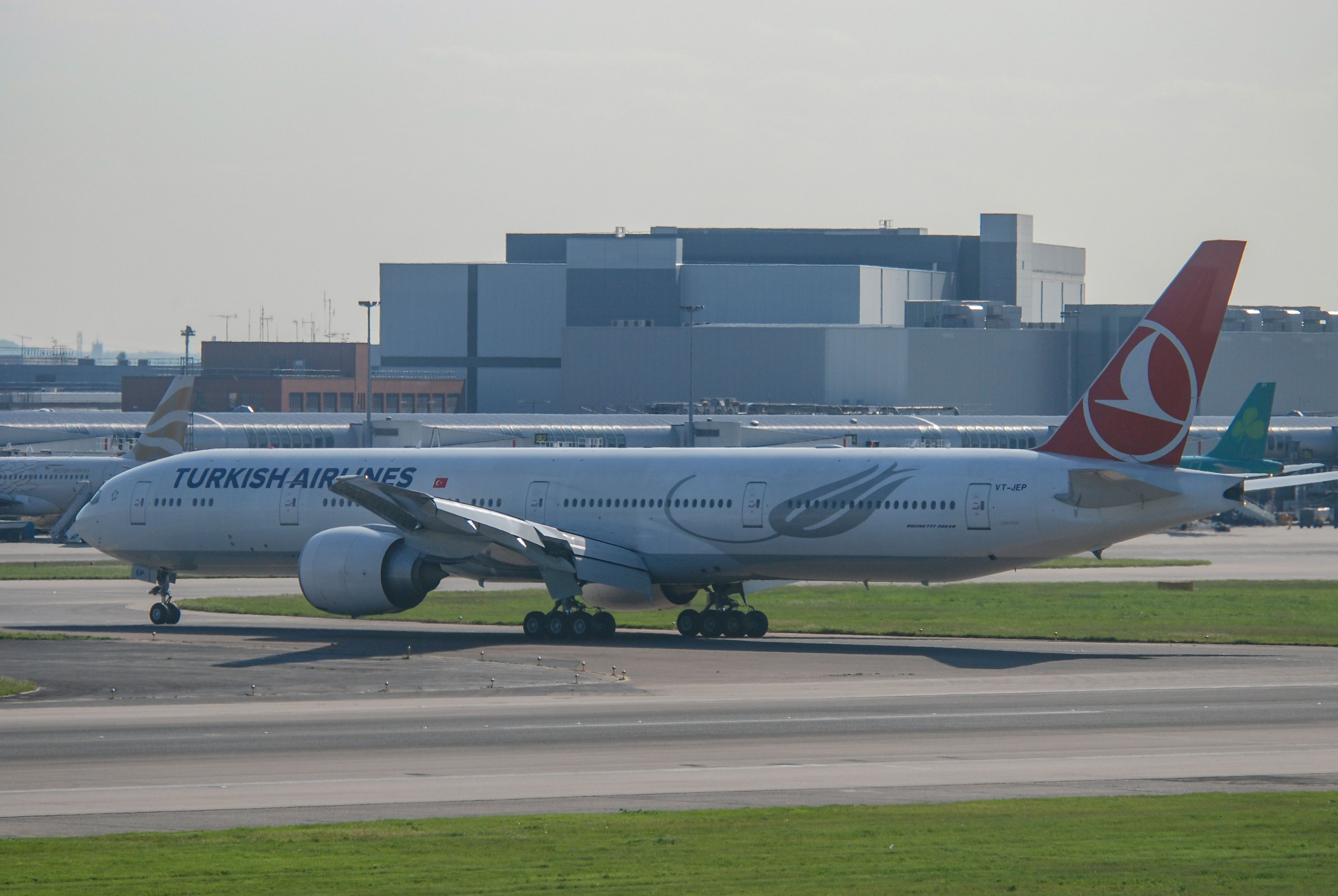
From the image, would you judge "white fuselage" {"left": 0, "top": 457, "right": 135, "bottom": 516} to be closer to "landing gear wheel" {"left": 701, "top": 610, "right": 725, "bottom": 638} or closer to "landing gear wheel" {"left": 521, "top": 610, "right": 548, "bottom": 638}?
"landing gear wheel" {"left": 521, "top": 610, "right": 548, "bottom": 638}

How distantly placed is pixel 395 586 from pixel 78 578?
24588mm

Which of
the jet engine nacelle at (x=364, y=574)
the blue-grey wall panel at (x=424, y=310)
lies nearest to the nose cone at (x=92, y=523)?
the jet engine nacelle at (x=364, y=574)

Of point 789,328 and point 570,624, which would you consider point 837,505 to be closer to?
Answer: point 570,624

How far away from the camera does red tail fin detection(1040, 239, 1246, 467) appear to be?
114 ft

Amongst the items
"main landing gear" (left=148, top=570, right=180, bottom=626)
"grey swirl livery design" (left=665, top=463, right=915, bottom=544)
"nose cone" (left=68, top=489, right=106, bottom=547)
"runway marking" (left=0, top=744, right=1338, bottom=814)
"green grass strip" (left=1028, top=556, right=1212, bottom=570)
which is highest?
"grey swirl livery design" (left=665, top=463, right=915, bottom=544)

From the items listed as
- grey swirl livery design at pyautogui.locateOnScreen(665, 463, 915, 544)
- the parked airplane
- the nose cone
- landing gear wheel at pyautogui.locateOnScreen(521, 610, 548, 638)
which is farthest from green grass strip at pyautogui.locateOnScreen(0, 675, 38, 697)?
the parked airplane

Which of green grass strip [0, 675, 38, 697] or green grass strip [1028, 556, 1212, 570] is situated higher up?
green grass strip [0, 675, 38, 697]

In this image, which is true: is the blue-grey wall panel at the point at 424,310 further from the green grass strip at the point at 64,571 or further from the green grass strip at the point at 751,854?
the green grass strip at the point at 751,854

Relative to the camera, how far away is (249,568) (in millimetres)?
44375

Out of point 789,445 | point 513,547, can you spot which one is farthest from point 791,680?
point 789,445

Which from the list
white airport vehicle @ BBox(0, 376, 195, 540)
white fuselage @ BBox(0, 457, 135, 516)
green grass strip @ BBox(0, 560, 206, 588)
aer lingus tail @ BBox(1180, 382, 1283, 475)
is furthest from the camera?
white fuselage @ BBox(0, 457, 135, 516)

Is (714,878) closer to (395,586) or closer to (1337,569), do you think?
(395,586)

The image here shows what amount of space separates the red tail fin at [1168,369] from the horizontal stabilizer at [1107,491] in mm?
530

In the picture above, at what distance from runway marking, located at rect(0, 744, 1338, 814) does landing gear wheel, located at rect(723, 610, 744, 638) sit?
58.8ft
